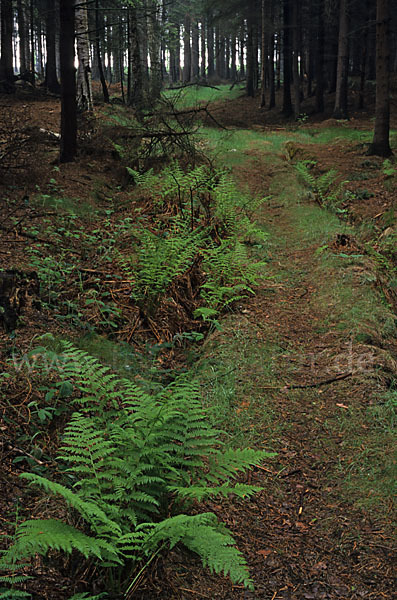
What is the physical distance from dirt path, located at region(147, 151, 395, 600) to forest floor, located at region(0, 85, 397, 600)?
0.03 feet

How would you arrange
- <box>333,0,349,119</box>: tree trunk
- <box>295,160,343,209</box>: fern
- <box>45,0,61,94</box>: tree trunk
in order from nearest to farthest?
<box>295,160,343,209</box>: fern, <box>333,0,349,119</box>: tree trunk, <box>45,0,61,94</box>: tree trunk

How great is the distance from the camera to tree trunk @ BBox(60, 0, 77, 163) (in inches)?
373

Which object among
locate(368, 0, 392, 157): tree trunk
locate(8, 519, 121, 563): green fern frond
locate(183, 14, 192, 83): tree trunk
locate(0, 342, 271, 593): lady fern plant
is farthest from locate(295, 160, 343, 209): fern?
locate(183, 14, 192, 83): tree trunk

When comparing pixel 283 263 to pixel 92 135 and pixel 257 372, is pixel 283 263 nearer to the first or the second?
pixel 257 372

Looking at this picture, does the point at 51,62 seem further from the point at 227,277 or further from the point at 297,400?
the point at 297,400

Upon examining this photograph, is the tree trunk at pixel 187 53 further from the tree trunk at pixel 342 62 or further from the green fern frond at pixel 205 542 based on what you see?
the green fern frond at pixel 205 542

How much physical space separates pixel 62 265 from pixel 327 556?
4.39 m

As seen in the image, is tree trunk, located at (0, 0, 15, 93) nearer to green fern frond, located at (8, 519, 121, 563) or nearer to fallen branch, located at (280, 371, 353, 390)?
fallen branch, located at (280, 371, 353, 390)

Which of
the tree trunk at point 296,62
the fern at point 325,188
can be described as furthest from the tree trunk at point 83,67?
the tree trunk at point 296,62

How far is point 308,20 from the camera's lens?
3225cm

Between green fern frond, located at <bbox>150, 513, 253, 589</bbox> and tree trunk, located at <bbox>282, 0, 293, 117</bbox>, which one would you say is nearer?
green fern frond, located at <bbox>150, 513, 253, 589</bbox>

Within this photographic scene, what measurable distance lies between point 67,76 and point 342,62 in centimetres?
1594

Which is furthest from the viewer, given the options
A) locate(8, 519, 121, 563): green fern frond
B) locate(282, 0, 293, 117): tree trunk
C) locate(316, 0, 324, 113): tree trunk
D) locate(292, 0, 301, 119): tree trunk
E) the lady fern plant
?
locate(282, 0, 293, 117): tree trunk

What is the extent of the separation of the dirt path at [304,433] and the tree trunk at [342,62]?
1806 centimetres
